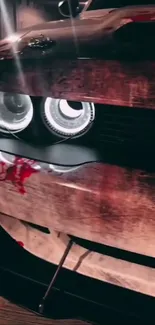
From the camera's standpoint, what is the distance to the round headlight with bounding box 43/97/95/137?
119 cm

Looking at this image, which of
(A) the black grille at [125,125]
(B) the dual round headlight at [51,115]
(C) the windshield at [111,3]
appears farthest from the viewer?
(C) the windshield at [111,3]

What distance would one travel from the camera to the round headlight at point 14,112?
1.26 m

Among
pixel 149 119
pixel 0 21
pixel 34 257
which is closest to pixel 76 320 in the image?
pixel 34 257

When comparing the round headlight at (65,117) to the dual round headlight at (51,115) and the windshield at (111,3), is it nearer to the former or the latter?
the dual round headlight at (51,115)

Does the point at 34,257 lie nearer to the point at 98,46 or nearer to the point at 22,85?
the point at 22,85

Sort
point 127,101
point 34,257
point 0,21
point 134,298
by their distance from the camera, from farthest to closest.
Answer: point 0,21 < point 34,257 < point 134,298 < point 127,101

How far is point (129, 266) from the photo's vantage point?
126 cm

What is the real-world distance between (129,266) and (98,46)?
58 cm

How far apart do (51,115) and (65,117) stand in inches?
1.5

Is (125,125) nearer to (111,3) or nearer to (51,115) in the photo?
(51,115)

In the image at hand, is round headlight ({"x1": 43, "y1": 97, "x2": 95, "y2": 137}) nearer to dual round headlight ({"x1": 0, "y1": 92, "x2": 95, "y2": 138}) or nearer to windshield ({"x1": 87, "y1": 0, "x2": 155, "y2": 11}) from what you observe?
dual round headlight ({"x1": 0, "y1": 92, "x2": 95, "y2": 138})

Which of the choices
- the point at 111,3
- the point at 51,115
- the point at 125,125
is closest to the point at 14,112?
the point at 51,115

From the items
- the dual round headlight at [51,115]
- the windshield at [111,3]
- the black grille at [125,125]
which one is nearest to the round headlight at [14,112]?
the dual round headlight at [51,115]

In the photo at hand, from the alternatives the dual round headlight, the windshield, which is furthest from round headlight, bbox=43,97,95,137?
the windshield
